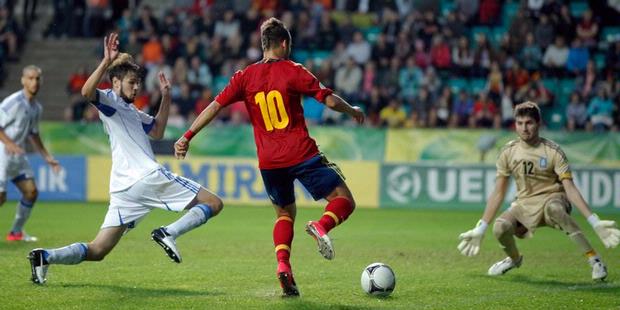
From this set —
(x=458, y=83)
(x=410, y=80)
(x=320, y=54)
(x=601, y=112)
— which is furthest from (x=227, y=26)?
(x=601, y=112)

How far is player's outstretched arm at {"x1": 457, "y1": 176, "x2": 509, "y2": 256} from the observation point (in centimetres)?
980

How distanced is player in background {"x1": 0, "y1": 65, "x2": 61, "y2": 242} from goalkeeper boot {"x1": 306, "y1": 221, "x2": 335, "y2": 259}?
6.22m

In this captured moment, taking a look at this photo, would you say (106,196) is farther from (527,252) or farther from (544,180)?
(544,180)

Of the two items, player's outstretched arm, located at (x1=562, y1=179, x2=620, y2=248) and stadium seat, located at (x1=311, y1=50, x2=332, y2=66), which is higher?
stadium seat, located at (x1=311, y1=50, x2=332, y2=66)

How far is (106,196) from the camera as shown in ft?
70.0

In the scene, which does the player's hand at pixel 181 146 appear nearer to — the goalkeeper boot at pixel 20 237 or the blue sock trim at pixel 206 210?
the blue sock trim at pixel 206 210

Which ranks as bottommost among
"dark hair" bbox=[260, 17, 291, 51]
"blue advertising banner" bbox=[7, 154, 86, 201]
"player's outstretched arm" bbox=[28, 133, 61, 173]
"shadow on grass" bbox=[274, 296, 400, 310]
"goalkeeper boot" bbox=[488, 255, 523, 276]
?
"blue advertising banner" bbox=[7, 154, 86, 201]

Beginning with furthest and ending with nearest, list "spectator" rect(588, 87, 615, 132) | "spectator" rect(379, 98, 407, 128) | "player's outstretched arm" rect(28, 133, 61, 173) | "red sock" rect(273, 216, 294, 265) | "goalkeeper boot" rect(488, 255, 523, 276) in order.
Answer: "spectator" rect(379, 98, 407, 128)
"spectator" rect(588, 87, 615, 132)
"player's outstretched arm" rect(28, 133, 61, 173)
"goalkeeper boot" rect(488, 255, 523, 276)
"red sock" rect(273, 216, 294, 265)

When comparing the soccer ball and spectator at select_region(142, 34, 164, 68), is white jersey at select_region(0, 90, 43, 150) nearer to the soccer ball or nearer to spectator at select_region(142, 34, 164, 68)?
the soccer ball

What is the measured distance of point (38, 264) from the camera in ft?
29.4

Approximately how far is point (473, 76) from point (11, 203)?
1040cm

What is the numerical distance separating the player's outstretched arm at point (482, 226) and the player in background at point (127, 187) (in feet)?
7.93

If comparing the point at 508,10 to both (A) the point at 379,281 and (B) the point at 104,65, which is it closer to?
(A) the point at 379,281

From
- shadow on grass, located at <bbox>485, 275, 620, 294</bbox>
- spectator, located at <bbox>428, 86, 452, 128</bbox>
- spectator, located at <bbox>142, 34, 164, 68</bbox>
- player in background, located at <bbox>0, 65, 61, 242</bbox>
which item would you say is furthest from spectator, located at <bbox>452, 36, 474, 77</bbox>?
shadow on grass, located at <bbox>485, 275, 620, 294</bbox>
